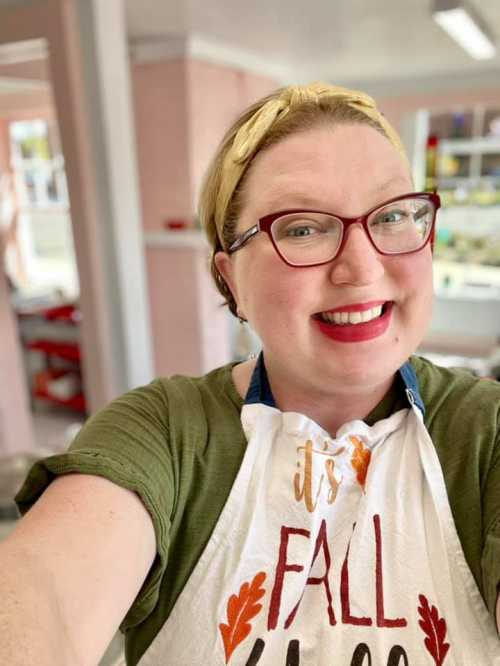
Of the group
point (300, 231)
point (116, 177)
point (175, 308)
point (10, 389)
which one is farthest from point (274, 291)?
point (175, 308)

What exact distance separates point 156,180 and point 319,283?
3.03m

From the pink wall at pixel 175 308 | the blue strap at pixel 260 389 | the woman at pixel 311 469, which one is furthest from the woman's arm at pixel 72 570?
the pink wall at pixel 175 308

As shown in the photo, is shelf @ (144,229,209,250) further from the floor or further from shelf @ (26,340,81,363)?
the floor

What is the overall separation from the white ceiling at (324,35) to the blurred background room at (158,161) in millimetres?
16

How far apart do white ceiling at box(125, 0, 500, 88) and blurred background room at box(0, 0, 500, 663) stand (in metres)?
0.02

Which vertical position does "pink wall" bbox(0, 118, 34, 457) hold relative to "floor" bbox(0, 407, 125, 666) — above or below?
above

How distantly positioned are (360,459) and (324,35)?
2637 mm

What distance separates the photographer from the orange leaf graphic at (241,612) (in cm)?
64

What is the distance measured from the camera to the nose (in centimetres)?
63

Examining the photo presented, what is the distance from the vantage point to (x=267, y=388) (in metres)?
0.78

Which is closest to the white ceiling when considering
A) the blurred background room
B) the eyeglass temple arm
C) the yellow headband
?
the blurred background room

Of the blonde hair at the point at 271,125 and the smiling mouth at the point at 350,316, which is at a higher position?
the blonde hair at the point at 271,125

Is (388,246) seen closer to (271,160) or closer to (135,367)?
(271,160)

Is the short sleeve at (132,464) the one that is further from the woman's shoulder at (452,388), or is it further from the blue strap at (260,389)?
the woman's shoulder at (452,388)
